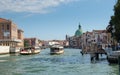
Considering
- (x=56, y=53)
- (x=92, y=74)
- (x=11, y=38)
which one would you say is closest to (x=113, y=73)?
(x=92, y=74)

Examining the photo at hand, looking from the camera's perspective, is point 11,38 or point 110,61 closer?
point 110,61

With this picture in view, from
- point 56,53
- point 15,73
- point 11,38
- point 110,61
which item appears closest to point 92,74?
point 15,73

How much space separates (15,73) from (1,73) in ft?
5.04

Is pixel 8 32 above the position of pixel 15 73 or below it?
above

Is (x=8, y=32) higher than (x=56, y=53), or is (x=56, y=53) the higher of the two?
(x=8, y=32)

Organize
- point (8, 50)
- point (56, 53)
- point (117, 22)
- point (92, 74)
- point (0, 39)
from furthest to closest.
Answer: point (0, 39) < point (8, 50) < point (56, 53) < point (117, 22) < point (92, 74)

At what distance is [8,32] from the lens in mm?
127875

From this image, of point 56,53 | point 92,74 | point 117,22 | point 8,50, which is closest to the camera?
point 92,74

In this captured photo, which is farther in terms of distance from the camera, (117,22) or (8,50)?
(8,50)

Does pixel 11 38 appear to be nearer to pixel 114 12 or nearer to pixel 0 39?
pixel 0 39

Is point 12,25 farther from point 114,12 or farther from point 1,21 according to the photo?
point 114,12

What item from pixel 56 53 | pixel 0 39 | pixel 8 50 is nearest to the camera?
pixel 56 53

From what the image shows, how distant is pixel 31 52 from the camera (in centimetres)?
9444

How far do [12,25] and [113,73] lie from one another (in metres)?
97.4
